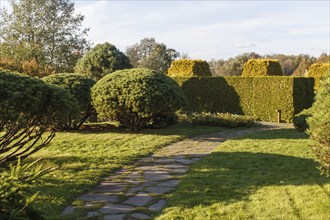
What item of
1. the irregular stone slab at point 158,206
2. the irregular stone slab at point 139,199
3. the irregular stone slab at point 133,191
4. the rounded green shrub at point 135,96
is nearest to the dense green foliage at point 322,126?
the irregular stone slab at point 158,206

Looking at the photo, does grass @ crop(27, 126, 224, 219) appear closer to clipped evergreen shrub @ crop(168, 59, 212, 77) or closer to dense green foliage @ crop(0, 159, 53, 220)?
dense green foliage @ crop(0, 159, 53, 220)

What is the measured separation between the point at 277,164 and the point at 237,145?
240cm

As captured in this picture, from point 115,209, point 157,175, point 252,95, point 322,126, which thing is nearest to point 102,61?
point 252,95

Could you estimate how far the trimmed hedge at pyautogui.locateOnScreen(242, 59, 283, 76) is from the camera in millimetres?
20141

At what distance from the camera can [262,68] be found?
20.2 m

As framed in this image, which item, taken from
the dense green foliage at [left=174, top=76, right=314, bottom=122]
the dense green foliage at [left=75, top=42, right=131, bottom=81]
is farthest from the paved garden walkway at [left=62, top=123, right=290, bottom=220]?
the dense green foliage at [left=75, top=42, right=131, bottom=81]

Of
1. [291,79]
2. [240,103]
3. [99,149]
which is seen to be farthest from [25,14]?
[99,149]

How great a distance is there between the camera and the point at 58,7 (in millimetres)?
31812

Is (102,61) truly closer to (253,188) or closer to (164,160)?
(164,160)

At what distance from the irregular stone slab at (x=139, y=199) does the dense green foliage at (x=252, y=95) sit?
1186 cm

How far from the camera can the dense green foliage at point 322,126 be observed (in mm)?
4895

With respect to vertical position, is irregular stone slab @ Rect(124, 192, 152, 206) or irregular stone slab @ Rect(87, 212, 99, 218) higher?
irregular stone slab @ Rect(124, 192, 152, 206)

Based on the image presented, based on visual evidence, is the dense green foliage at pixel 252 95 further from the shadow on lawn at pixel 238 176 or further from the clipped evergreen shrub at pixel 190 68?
the shadow on lawn at pixel 238 176

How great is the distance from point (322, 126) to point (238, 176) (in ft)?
8.23
